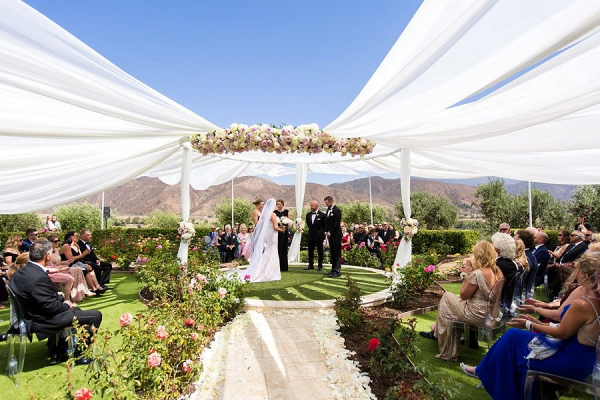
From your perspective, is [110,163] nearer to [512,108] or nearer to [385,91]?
[385,91]

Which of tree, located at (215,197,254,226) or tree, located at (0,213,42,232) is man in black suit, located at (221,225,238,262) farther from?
tree, located at (0,213,42,232)

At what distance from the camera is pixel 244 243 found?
40.2ft

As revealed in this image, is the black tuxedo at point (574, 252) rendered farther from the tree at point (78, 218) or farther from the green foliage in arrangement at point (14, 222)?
the green foliage in arrangement at point (14, 222)

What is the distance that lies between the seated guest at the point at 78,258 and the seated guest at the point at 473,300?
661 cm

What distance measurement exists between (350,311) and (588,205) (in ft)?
69.0

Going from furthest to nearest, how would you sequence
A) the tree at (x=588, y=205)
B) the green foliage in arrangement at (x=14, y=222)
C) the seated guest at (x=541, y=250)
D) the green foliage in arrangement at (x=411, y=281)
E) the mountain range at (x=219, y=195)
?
1. the mountain range at (x=219, y=195)
2. the green foliage in arrangement at (x=14, y=222)
3. the tree at (x=588, y=205)
4. the seated guest at (x=541, y=250)
5. the green foliage in arrangement at (x=411, y=281)

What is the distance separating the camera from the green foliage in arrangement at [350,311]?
4.85 m

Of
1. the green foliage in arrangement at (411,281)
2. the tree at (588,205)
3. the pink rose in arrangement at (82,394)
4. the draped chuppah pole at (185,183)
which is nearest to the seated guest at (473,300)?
the green foliage in arrangement at (411,281)

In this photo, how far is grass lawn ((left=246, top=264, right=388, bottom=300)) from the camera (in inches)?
265

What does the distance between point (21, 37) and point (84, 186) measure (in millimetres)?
3504

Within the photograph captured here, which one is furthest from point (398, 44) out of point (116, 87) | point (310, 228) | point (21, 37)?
point (310, 228)

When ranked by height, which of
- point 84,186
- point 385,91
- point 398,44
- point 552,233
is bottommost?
point 552,233

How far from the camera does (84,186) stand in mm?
5984

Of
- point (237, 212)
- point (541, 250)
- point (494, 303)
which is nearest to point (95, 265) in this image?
point (494, 303)
